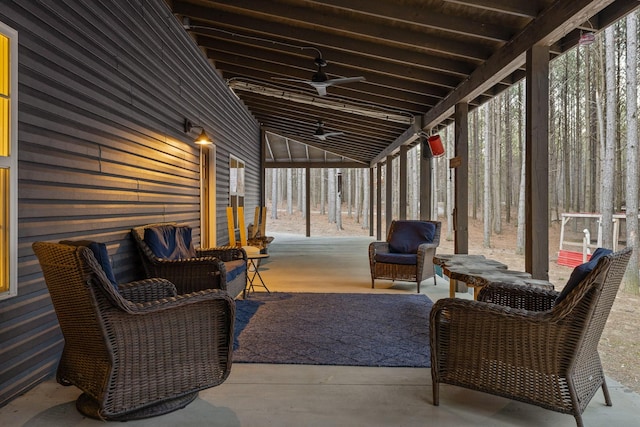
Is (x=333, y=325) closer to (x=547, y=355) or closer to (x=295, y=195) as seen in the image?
(x=547, y=355)

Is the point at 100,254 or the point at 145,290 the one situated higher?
the point at 100,254

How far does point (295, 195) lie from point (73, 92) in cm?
3390

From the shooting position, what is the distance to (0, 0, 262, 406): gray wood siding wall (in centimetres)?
244

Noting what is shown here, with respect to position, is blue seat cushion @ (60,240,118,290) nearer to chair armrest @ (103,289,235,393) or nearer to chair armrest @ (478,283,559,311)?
chair armrest @ (103,289,235,393)

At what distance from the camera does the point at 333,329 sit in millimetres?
3695

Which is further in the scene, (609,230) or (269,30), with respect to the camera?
(609,230)

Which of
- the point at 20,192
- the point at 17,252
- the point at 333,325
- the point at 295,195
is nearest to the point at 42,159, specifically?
the point at 20,192

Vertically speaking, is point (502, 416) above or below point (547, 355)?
below

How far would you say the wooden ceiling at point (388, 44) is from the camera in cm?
352

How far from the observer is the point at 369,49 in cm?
510

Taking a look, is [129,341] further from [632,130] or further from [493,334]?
[632,130]

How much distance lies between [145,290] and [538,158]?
3075mm

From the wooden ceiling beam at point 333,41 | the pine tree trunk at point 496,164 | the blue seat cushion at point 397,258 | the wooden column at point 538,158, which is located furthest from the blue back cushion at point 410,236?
the pine tree trunk at point 496,164

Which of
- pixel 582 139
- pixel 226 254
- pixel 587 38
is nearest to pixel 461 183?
pixel 587 38
